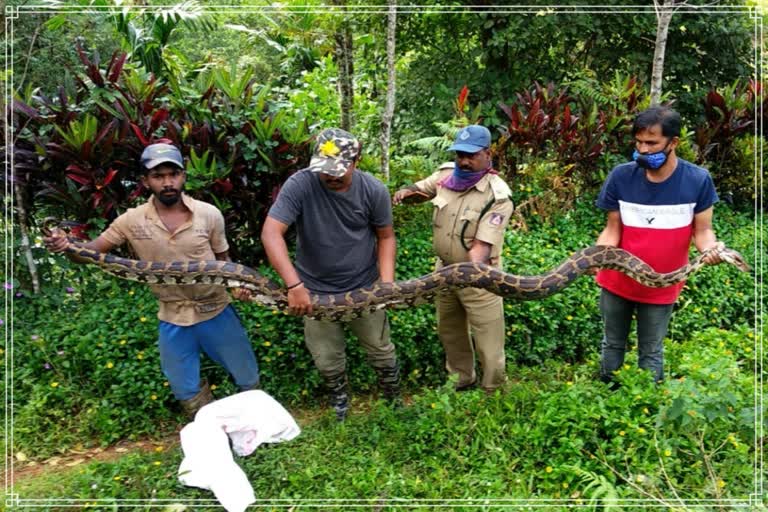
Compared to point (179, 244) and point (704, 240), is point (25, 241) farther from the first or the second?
point (704, 240)

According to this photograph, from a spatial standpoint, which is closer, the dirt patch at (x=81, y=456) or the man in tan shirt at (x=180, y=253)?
the man in tan shirt at (x=180, y=253)

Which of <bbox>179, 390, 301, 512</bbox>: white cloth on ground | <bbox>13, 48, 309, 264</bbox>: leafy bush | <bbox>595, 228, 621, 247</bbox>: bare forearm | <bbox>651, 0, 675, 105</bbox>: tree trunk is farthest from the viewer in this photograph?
<bbox>651, 0, 675, 105</bbox>: tree trunk

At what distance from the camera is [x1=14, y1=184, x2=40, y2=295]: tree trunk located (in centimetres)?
545

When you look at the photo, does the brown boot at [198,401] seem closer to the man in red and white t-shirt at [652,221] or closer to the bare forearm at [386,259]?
the bare forearm at [386,259]

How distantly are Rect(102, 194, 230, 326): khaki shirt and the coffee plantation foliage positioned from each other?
1.04 metres

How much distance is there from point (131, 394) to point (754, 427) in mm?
5297

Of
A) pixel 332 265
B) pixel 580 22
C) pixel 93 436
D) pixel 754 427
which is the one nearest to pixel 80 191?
pixel 93 436

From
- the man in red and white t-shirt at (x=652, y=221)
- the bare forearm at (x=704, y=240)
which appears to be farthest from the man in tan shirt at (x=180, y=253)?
the bare forearm at (x=704, y=240)

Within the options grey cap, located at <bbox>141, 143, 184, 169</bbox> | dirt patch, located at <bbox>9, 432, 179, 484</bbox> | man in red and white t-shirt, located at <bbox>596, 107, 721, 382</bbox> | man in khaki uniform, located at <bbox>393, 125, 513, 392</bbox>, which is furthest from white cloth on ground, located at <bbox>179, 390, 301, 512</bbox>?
man in red and white t-shirt, located at <bbox>596, 107, 721, 382</bbox>

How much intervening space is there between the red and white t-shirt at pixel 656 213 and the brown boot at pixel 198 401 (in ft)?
12.2

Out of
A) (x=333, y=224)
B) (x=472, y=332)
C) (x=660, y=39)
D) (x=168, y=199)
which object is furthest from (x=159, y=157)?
(x=660, y=39)

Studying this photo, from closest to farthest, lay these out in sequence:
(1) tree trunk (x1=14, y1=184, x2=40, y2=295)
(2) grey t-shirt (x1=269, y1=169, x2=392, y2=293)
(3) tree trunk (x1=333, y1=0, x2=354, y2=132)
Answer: (2) grey t-shirt (x1=269, y1=169, x2=392, y2=293) < (1) tree trunk (x1=14, y1=184, x2=40, y2=295) < (3) tree trunk (x1=333, y1=0, x2=354, y2=132)

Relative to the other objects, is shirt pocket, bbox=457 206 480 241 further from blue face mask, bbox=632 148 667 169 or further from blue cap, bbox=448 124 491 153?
blue face mask, bbox=632 148 667 169

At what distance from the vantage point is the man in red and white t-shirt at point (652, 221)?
13.2ft
